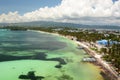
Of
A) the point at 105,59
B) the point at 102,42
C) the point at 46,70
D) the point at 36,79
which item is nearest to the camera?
the point at 36,79

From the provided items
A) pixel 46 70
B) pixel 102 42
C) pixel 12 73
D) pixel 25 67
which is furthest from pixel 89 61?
pixel 102 42

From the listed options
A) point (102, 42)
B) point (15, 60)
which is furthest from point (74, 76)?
point (102, 42)

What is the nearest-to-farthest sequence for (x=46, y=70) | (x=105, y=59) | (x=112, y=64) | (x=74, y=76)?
(x=74, y=76) < (x=46, y=70) < (x=112, y=64) < (x=105, y=59)

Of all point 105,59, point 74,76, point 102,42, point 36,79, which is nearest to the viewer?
point 36,79

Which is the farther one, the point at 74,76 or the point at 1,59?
the point at 1,59

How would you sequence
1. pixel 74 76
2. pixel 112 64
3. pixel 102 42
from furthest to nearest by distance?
1. pixel 102 42
2. pixel 112 64
3. pixel 74 76

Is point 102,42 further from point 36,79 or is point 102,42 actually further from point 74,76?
point 36,79

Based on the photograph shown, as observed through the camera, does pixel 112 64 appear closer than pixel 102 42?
Yes

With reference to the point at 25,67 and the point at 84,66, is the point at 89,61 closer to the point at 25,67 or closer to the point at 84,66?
the point at 84,66
